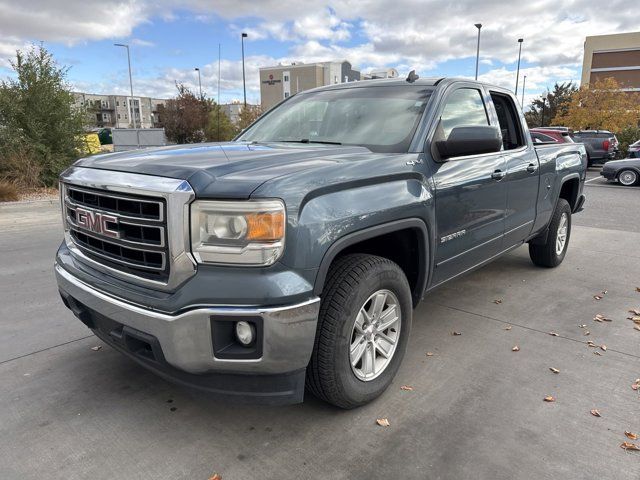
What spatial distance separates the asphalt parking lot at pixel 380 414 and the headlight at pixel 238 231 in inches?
29.6

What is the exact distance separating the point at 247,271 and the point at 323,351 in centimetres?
62

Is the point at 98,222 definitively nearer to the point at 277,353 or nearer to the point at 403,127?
the point at 277,353

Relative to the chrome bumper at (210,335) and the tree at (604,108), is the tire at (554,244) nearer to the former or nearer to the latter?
the chrome bumper at (210,335)

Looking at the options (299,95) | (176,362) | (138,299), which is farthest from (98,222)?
(299,95)

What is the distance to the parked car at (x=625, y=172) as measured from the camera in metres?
15.1

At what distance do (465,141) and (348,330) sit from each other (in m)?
1.43

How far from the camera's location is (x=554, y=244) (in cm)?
563

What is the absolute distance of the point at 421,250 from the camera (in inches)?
121

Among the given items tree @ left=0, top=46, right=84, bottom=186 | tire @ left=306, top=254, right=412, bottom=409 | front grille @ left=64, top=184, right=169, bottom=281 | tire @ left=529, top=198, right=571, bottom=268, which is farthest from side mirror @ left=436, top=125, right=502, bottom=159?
tree @ left=0, top=46, right=84, bottom=186

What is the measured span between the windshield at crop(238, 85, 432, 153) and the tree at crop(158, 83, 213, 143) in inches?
1277

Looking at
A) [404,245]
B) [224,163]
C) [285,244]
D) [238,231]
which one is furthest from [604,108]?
[238,231]

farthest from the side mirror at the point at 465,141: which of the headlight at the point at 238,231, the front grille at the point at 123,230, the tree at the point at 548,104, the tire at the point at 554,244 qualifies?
the tree at the point at 548,104

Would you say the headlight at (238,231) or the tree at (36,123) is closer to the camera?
the headlight at (238,231)

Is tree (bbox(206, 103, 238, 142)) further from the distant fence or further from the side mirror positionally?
the side mirror
